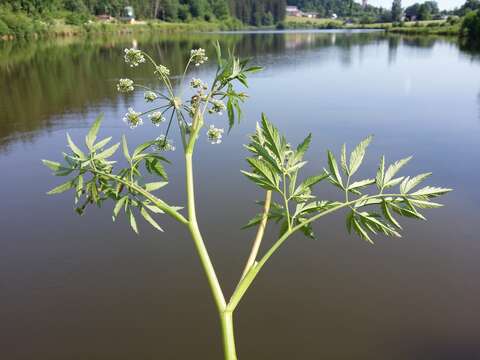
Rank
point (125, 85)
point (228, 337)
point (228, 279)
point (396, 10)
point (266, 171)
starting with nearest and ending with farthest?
point (228, 337)
point (266, 171)
point (125, 85)
point (228, 279)
point (396, 10)

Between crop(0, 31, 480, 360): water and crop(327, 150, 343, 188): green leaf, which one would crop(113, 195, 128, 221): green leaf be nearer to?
crop(327, 150, 343, 188): green leaf

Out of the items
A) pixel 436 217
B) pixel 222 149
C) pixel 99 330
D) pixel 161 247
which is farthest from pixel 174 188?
pixel 436 217

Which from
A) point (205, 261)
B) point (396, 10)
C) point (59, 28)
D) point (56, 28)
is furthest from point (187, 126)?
point (396, 10)

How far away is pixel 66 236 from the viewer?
8008mm

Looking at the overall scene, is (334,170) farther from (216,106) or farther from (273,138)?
(216,106)

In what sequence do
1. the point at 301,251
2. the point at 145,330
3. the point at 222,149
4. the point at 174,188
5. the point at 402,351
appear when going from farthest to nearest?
the point at 222,149 → the point at 174,188 → the point at 301,251 → the point at 145,330 → the point at 402,351

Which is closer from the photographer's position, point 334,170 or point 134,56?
point 334,170

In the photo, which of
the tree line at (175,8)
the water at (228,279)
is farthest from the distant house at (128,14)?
the water at (228,279)

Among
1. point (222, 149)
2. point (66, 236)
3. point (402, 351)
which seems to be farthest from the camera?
point (222, 149)

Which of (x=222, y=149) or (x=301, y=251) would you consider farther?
(x=222, y=149)

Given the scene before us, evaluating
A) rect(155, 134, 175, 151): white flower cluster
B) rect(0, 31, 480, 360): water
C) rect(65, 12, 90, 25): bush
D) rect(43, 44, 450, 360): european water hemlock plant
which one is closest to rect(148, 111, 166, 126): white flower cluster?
rect(155, 134, 175, 151): white flower cluster

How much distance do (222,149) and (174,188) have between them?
10.7ft

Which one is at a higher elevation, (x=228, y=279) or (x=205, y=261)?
(x=205, y=261)

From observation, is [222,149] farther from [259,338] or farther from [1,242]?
[259,338]
